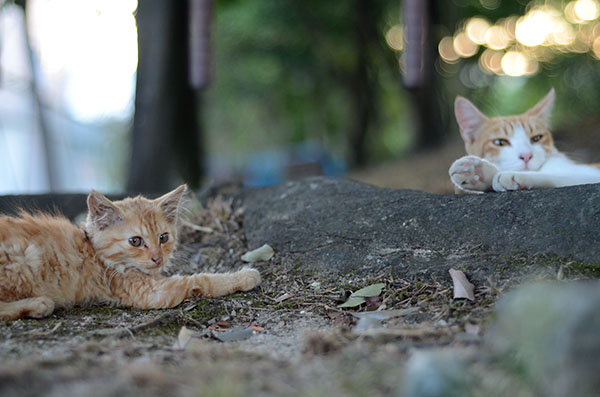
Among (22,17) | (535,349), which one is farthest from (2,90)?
(535,349)

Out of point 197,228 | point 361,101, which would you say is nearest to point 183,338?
point 197,228

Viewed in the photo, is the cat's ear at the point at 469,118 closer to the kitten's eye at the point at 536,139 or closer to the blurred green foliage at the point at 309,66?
the kitten's eye at the point at 536,139

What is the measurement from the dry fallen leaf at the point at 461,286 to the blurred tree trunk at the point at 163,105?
417cm

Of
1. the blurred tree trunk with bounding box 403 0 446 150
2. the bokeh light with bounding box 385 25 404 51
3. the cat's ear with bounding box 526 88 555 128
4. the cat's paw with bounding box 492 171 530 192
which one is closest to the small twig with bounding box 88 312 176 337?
the cat's paw with bounding box 492 171 530 192

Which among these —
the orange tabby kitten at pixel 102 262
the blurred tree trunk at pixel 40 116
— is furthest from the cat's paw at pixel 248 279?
the blurred tree trunk at pixel 40 116

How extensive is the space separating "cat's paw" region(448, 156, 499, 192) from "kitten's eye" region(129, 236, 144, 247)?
1829 mm

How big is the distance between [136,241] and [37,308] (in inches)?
23.4

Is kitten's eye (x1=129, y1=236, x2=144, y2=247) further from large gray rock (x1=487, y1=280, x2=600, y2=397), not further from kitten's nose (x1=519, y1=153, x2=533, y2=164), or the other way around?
kitten's nose (x1=519, y1=153, x2=533, y2=164)

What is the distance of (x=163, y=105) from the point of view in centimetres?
591

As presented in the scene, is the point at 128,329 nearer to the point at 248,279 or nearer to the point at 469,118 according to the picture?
the point at 248,279

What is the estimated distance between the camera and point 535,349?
127 centimetres

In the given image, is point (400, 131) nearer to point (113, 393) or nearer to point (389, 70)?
point (389, 70)

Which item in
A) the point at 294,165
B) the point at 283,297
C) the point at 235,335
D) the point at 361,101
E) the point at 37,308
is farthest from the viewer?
the point at 361,101

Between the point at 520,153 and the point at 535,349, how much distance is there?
2145 millimetres
